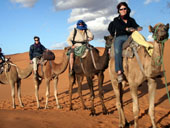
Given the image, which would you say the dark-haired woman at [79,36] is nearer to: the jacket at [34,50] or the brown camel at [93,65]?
the brown camel at [93,65]

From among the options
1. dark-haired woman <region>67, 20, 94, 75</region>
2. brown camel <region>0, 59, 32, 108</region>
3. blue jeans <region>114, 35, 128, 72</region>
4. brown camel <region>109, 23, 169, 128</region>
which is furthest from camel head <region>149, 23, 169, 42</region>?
brown camel <region>0, 59, 32, 108</region>

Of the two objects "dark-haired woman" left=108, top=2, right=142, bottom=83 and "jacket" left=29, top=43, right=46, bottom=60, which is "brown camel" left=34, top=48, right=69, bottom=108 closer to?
"jacket" left=29, top=43, right=46, bottom=60

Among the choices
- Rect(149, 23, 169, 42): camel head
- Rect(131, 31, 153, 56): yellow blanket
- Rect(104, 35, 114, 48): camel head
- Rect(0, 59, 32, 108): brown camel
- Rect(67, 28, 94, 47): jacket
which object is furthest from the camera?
Rect(0, 59, 32, 108): brown camel

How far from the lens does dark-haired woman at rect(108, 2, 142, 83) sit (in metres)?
5.58

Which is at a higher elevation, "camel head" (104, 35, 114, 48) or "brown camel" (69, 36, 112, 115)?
"camel head" (104, 35, 114, 48)

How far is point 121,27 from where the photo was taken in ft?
19.3

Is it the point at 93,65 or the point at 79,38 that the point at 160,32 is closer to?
the point at 93,65

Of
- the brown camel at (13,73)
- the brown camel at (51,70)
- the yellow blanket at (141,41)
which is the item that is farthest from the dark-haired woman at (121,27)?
the brown camel at (13,73)

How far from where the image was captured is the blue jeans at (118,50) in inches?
216

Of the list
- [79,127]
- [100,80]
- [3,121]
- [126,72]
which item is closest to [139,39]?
[126,72]

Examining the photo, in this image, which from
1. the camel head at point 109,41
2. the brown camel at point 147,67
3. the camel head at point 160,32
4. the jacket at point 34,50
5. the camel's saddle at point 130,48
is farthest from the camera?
the jacket at point 34,50

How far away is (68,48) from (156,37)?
5.55 m

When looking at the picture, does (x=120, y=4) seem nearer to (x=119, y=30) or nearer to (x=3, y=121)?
(x=119, y=30)

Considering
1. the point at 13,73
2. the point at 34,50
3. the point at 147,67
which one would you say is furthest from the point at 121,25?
the point at 13,73
